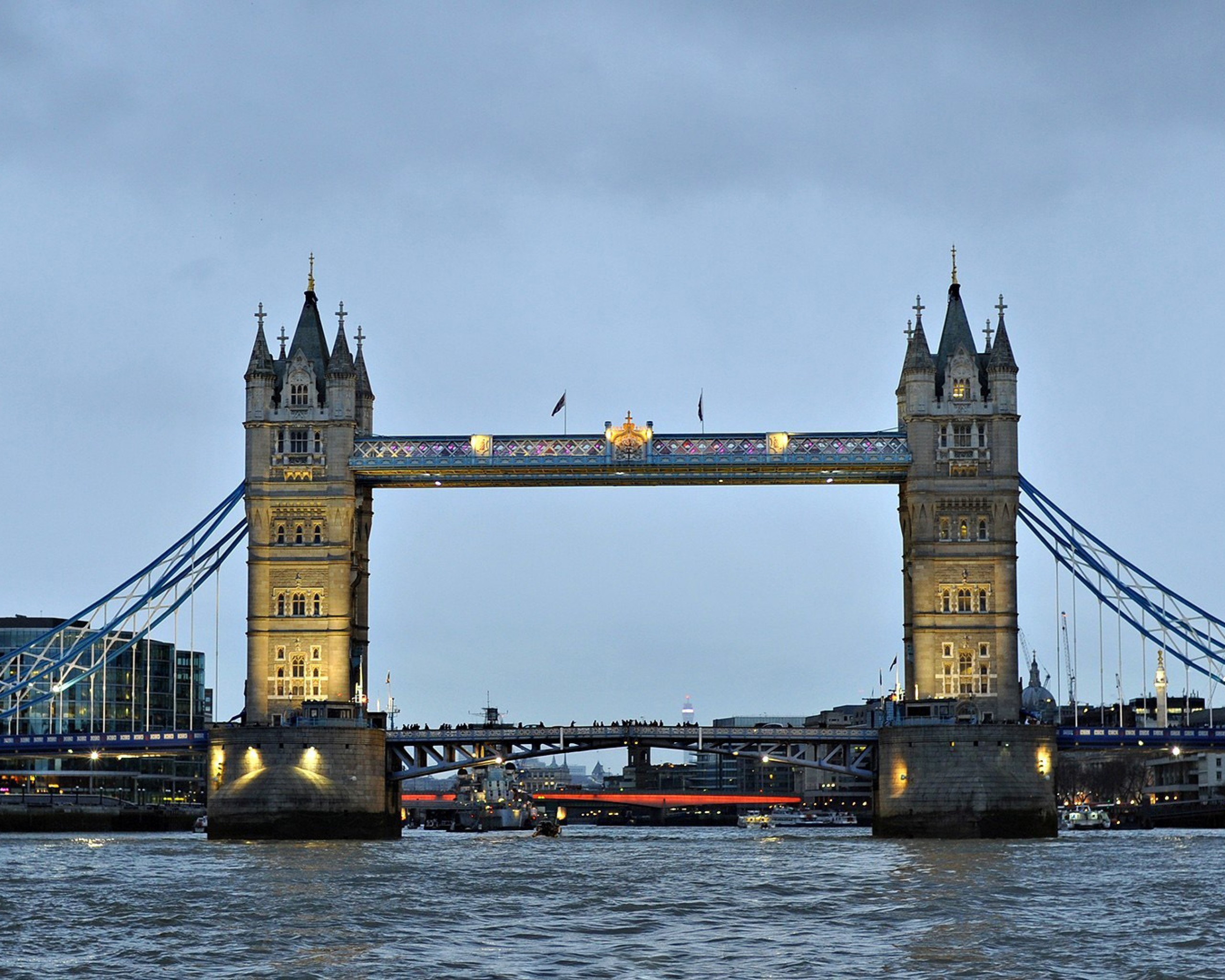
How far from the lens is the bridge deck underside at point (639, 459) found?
367ft

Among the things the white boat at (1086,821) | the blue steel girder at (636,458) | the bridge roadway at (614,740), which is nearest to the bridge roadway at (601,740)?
the bridge roadway at (614,740)

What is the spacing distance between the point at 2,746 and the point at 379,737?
A: 21579 millimetres

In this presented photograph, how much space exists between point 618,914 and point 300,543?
5636 centimetres

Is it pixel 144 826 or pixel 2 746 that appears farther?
pixel 144 826

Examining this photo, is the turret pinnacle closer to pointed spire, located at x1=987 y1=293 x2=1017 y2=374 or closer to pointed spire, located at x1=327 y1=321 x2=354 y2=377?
pointed spire, located at x1=987 y1=293 x2=1017 y2=374

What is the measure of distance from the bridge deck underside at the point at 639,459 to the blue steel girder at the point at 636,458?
0.04m

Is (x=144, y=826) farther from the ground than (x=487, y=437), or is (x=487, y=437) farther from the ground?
(x=487, y=437)

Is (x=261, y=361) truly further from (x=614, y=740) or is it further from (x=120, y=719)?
(x=120, y=719)

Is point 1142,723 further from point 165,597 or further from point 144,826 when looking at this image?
point 144,826

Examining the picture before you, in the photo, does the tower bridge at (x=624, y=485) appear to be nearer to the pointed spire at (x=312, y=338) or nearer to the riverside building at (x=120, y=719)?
the pointed spire at (x=312, y=338)

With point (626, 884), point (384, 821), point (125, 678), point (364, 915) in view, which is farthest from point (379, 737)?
point (125, 678)

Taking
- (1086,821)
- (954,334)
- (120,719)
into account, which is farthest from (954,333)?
(120,719)

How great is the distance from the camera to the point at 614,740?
114188 mm

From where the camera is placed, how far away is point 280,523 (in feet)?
368
